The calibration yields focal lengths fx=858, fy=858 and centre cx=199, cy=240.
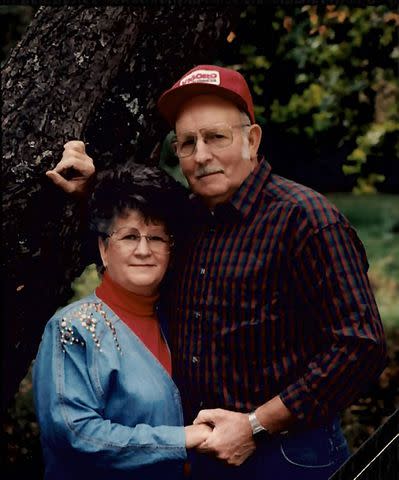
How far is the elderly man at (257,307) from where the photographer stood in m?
3.01

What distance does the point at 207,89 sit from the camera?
3182 mm

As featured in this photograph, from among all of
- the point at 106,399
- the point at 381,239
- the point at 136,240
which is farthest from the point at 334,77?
the point at 106,399

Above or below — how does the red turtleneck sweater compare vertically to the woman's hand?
above

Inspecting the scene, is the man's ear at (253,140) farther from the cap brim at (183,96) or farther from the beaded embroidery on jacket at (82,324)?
the beaded embroidery on jacket at (82,324)

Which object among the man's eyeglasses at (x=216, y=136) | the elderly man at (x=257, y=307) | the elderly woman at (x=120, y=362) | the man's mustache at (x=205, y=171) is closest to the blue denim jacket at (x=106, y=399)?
the elderly woman at (x=120, y=362)

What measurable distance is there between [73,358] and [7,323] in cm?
52

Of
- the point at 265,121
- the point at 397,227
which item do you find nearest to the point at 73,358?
the point at 265,121

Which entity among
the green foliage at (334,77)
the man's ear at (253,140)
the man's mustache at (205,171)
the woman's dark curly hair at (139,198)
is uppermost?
the green foliage at (334,77)

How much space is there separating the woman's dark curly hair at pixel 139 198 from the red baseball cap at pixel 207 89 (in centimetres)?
26

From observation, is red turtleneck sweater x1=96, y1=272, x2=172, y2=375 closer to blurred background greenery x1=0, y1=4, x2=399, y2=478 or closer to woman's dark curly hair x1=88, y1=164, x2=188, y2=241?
woman's dark curly hair x1=88, y1=164, x2=188, y2=241

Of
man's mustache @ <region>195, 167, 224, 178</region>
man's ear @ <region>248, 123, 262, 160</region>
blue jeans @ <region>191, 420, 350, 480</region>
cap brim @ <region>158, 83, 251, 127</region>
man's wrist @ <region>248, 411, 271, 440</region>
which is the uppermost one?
cap brim @ <region>158, 83, 251, 127</region>

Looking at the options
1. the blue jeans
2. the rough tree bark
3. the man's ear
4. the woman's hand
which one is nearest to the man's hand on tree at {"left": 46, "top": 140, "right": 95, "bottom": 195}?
the rough tree bark

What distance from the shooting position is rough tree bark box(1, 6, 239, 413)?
136 inches

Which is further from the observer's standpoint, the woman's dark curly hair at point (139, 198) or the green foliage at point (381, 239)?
the green foliage at point (381, 239)
